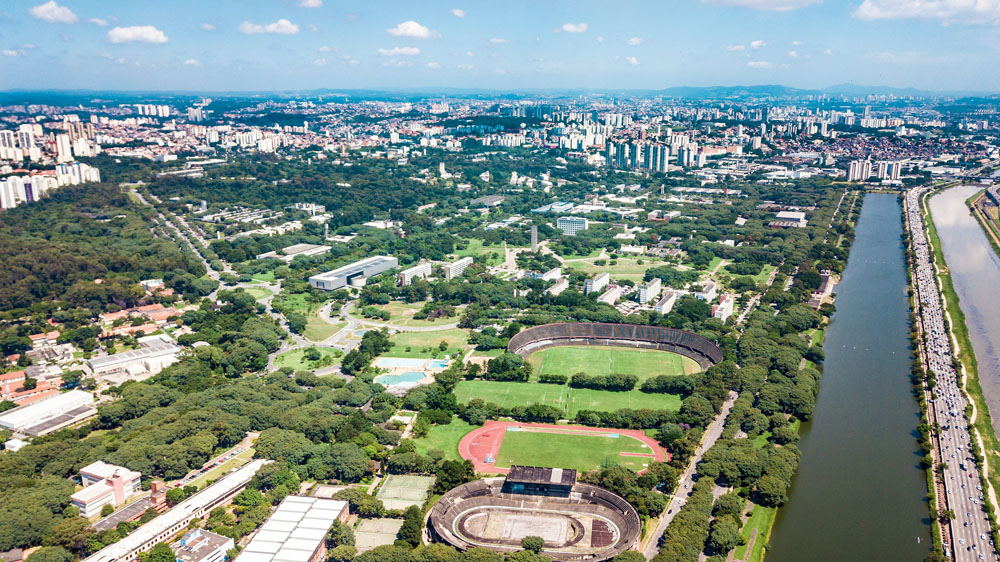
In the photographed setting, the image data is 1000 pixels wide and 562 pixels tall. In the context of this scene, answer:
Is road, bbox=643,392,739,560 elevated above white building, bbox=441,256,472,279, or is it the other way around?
white building, bbox=441,256,472,279

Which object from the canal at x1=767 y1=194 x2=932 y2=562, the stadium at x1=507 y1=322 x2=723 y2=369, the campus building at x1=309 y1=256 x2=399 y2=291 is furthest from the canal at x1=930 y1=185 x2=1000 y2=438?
the campus building at x1=309 y1=256 x2=399 y2=291

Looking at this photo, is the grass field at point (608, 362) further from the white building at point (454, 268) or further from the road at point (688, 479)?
the white building at point (454, 268)

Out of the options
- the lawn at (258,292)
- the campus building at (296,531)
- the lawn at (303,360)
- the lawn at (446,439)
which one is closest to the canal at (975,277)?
the lawn at (446,439)

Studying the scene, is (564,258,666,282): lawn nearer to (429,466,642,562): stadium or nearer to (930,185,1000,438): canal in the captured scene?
(930,185,1000,438): canal

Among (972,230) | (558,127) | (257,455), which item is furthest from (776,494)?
(558,127)

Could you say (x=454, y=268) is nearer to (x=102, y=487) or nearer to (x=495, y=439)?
(x=495, y=439)

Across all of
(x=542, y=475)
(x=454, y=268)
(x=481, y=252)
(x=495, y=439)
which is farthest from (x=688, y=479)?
(x=481, y=252)
